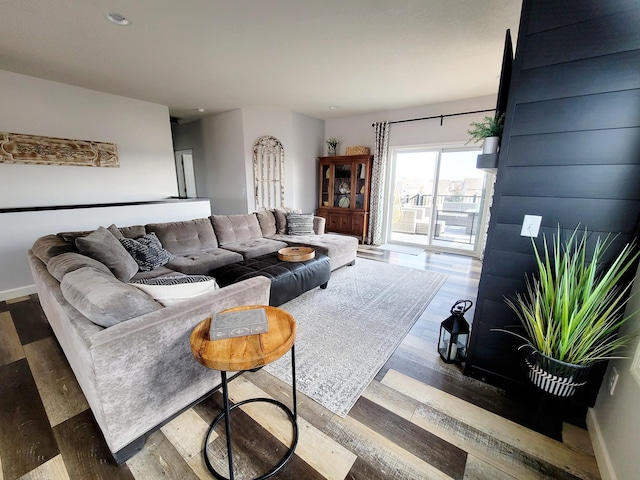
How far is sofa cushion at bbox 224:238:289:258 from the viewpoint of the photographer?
3.26 metres

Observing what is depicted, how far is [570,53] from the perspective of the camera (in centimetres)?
127

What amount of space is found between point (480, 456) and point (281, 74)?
156 inches

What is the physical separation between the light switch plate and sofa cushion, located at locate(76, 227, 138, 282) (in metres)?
2.77

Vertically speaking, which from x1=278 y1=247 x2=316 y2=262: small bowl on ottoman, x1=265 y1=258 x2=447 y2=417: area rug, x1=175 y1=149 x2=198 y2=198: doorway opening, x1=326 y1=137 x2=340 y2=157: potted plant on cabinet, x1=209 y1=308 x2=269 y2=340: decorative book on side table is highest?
x1=326 y1=137 x2=340 y2=157: potted plant on cabinet

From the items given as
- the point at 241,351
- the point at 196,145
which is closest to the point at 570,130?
the point at 241,351

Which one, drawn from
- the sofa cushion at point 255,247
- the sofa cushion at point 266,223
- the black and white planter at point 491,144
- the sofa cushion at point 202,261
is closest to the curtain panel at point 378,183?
the sofa cushion at point 266,223

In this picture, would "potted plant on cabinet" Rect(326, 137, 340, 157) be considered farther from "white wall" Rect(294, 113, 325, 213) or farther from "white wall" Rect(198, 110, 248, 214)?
"white wall" Rect(198, 110, 248, 214)

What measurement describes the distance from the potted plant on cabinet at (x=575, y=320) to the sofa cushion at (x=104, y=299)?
1.90 m

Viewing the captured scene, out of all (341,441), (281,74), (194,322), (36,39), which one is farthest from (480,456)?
(36,39)

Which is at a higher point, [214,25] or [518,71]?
[214,25]

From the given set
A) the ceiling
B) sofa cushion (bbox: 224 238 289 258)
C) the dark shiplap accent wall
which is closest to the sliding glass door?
the ceiling

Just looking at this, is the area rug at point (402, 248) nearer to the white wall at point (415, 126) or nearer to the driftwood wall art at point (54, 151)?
the white wall at point (415, 126)

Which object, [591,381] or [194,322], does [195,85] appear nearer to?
[194,322]

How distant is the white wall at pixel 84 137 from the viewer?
339 cm
